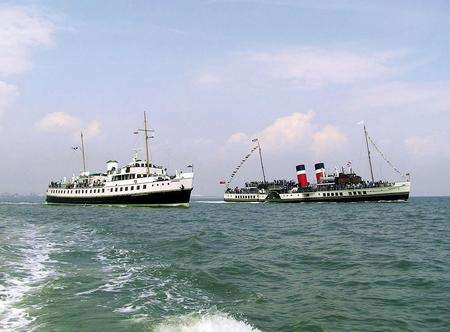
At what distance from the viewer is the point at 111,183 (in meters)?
78.6

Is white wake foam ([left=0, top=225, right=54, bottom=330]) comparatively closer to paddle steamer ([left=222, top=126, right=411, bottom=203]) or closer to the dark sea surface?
the dark sea surface

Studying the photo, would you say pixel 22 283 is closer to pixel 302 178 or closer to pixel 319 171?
pixel 302 178

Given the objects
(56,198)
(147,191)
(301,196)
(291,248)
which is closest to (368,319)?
(291,248)

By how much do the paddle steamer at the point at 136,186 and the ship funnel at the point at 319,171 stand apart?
1618 inches

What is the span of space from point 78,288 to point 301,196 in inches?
3422

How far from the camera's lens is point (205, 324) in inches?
431

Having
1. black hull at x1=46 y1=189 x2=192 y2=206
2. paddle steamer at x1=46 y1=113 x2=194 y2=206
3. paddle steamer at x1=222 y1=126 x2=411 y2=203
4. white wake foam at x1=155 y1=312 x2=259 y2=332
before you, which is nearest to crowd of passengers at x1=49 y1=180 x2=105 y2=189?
paddle steamer at x1=46 y1=113 x2=194 y2=206

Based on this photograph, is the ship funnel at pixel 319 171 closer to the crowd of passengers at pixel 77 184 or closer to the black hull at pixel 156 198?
the black hull at pixel 156 198

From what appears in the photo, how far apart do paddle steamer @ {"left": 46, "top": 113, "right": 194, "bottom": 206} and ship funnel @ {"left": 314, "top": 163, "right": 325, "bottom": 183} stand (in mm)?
41098

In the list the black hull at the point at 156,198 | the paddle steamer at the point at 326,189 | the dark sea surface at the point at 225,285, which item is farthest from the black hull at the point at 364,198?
the dark sea surface at the point at 225,285

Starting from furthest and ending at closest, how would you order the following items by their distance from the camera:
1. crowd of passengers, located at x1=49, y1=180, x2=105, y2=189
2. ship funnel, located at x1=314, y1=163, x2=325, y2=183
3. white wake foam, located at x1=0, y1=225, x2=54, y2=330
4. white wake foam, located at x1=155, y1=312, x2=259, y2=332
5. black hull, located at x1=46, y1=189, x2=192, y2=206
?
ship funnel, located at x1=314, y1=163, x2=325, y2=183
crowd of passengers, located at x1=49, y1=180, x2=105, y2=189
black hull, located at x1=46, y1=189, x2=192, y2=206
white wake foam, located at x1=0, y1=225, x2=54, y2=330
white wake foam, located at x1=155, y1=312, x2=259, y2=332

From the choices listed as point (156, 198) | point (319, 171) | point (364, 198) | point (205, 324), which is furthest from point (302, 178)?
point (205, 324)

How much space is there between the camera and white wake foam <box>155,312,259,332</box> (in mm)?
10574

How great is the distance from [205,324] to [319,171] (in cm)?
9658
